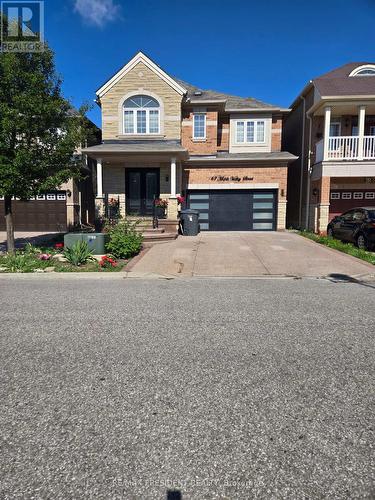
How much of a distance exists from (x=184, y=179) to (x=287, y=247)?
8497mm

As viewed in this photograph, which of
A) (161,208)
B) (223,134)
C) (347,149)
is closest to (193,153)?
(223,134)

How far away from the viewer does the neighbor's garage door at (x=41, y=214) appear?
19016mm

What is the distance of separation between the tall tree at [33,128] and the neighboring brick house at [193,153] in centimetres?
677

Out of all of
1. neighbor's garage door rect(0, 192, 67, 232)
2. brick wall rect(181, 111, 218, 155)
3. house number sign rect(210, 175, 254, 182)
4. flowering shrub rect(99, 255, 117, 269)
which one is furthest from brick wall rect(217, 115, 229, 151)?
flowering shrub rect(99, 255, 117, 269)

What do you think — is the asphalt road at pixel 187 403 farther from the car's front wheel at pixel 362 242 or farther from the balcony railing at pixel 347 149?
the balcony railing at pixel 347 149

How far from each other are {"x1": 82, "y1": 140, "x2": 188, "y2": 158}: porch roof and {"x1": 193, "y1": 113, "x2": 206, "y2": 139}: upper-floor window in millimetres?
2006

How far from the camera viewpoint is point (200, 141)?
65.7ft

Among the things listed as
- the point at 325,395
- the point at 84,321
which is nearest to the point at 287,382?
the point at 325,395

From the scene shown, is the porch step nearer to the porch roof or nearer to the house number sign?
the porch roof

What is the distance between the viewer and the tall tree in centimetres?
965

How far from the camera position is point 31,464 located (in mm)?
2232

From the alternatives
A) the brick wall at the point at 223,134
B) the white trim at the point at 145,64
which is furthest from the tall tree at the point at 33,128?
the brick wall at the point at 223,134

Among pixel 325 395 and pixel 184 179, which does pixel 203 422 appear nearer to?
pixel 325 395

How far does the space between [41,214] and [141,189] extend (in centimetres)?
557
